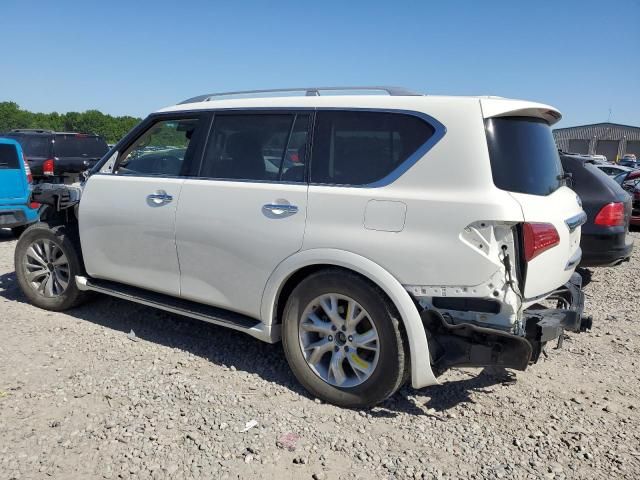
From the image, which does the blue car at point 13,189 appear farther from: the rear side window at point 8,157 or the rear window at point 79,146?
the rear window at point 79,146

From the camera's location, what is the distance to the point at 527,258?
2.94 m

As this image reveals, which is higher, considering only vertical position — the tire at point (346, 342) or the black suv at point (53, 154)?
the black suv at point (53, 154)

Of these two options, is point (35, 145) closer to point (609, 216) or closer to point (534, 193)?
point (609, 216)

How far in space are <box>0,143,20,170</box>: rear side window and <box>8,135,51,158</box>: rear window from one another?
333cm

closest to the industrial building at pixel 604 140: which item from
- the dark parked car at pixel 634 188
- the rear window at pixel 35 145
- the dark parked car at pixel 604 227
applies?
the dark parked car at pixel 634 188

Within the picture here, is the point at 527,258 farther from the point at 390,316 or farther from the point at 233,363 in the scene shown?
the point at 233,363

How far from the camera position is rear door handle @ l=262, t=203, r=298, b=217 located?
3.47 m

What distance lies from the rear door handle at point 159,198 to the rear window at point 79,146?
346 inches

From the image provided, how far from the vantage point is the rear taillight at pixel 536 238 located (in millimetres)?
2928

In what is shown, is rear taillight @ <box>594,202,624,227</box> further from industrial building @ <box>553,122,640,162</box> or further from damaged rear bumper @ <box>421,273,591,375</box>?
industrial building @ <box>553,122,640,162</box>

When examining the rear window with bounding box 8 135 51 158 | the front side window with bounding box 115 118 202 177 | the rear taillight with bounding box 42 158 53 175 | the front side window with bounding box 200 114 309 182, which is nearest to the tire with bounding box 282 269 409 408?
the front side window with bounding box 200 114 309 182

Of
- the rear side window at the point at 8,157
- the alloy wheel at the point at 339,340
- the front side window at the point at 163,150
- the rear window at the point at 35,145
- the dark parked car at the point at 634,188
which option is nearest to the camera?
the alloy wheel at the point at 339,340

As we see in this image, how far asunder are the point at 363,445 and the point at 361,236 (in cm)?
119

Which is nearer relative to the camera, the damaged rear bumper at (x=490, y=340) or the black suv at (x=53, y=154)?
the damaged rear bumper at (x=490, y=340)
